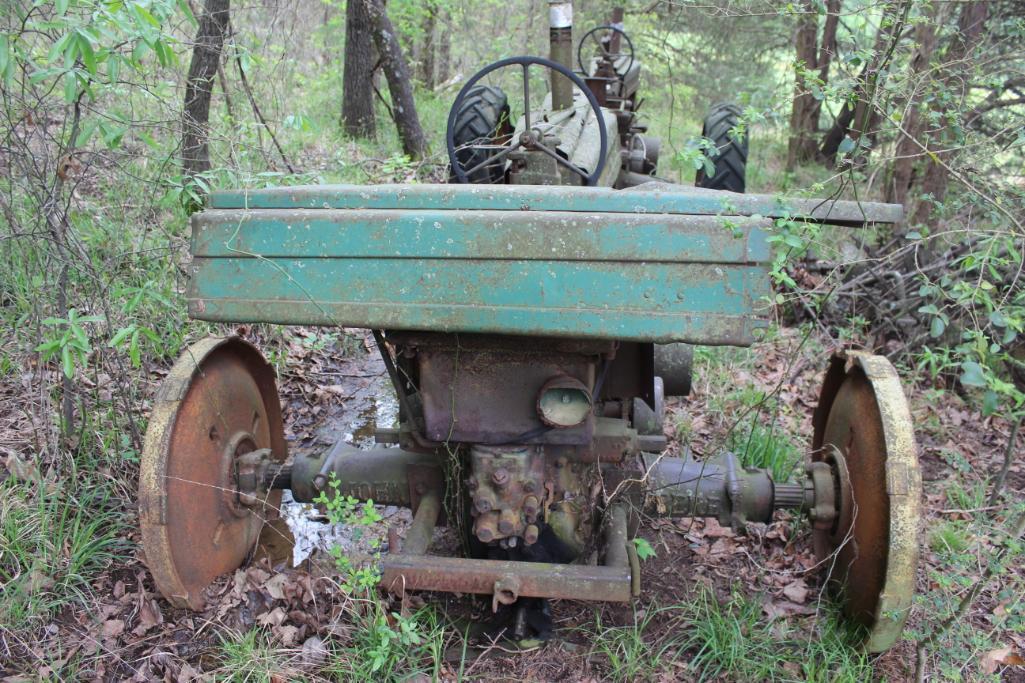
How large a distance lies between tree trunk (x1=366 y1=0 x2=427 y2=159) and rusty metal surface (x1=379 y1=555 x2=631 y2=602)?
20.2 ft

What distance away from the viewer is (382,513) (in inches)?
151

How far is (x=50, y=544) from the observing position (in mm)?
2939

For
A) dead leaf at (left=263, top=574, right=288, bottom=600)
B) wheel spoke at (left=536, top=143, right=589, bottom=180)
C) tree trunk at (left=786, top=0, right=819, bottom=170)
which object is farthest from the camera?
tree trunk at (left=786, top=0, right=819, bottom=170)

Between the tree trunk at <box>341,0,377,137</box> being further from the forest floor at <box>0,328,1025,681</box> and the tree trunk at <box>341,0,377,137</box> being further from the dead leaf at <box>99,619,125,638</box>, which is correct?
the dead leaf at <box>99,619,125,638</box>

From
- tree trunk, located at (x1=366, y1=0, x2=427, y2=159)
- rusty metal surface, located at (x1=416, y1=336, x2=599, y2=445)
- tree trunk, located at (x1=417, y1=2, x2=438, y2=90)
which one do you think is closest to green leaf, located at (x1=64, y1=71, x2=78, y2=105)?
rusty metal surface, located at (x1=416, y1=336, x2=599, y2=445)

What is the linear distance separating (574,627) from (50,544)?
2.04 m

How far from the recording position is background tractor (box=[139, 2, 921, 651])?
6.75 ft

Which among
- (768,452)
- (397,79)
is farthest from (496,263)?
(397,79)

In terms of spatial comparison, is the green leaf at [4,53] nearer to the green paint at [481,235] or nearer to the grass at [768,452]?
the green paint at [481,235]

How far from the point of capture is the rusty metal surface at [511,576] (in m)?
2.44

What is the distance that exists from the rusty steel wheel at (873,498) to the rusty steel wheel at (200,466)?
7.29 ft

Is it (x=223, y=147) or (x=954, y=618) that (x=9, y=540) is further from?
(x=223, y=147)

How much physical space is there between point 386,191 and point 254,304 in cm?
51

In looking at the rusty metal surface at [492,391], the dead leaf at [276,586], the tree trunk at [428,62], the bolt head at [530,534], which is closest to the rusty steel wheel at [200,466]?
the dead leaf at [276,586]
